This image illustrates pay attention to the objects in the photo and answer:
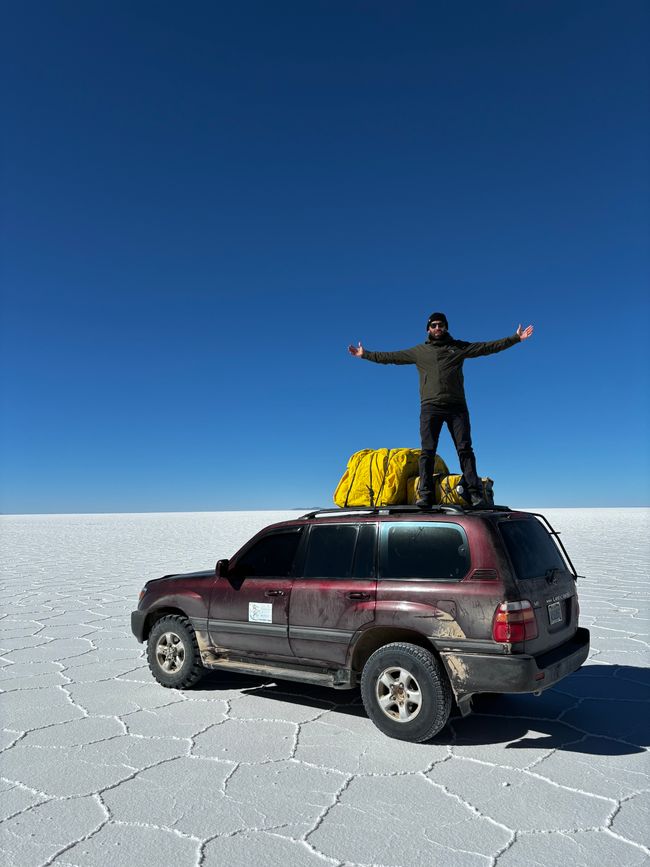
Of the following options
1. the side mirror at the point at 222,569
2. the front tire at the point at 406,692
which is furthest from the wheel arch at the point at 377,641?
the side mirror at the point at 222,569

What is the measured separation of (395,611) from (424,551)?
48 centimetres

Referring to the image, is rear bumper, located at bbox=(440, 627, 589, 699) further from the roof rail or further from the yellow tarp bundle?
the yellow tarp bundle

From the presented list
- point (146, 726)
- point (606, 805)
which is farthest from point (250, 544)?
point (606, 805)

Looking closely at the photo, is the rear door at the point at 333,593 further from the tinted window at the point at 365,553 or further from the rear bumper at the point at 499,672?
the rear bumper at the point at 499,672

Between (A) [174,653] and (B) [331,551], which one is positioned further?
(A) [174,653]

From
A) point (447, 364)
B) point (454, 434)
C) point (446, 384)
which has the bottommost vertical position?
point (454, 434)

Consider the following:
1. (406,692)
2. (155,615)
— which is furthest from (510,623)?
(155,615)

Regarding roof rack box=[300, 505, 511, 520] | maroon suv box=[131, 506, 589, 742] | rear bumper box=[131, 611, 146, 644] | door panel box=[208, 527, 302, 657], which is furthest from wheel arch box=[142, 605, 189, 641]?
roof rack box=[300, 505, 511, 520]

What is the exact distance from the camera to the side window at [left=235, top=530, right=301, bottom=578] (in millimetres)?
5344

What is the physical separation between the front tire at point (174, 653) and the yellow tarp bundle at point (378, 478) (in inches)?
71.8

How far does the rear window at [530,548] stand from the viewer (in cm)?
443

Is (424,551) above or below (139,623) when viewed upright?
above

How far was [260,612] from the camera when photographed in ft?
17.2

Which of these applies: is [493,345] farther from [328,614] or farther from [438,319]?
[328,614]
